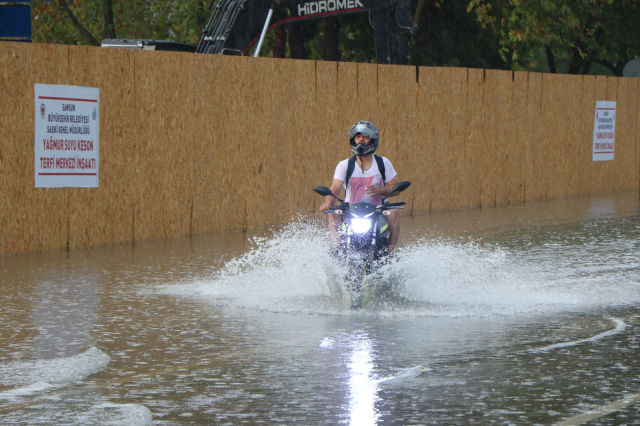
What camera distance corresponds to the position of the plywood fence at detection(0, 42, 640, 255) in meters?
14.2

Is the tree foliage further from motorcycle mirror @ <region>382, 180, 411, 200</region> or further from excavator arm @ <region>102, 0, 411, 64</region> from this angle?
motorcycle mirror @ <region>382, 180, 411, 200</region>

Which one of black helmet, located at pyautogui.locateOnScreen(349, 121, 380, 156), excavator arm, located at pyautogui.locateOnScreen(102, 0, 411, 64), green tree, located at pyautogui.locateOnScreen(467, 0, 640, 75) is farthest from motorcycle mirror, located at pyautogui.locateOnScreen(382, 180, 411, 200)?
green tree, located at pyautogui.locateOnScreen(467, 0, 640, 75)

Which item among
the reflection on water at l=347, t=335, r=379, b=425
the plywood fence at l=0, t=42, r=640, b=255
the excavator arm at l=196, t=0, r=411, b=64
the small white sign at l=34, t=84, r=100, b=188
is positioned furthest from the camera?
the excavator arm at l=196, t=0, r=411, b=64

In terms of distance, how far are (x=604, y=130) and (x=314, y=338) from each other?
2015cm

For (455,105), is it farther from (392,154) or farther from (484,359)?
(484,359)

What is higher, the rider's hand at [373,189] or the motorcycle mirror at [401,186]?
the motorcycle mirror at [401,186]

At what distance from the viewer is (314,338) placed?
8195 millimetres

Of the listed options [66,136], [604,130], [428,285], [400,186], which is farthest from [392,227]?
[604,130]

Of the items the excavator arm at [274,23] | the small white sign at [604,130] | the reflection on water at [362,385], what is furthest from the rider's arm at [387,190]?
the small white sign at [604,130]

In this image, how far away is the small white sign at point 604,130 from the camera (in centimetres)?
2645

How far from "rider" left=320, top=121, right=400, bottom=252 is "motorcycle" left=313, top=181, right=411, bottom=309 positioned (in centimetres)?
23

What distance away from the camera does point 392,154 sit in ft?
66.3

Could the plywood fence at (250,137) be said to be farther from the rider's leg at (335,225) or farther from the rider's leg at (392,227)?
the rider's leg at (392,227)

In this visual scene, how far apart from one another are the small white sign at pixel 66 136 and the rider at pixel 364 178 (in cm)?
547
